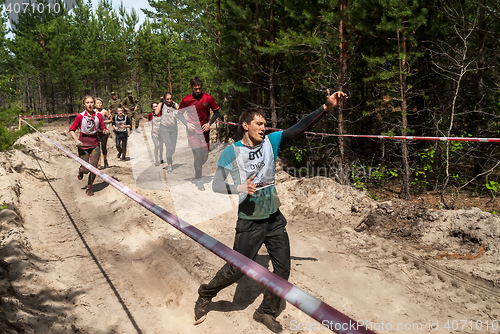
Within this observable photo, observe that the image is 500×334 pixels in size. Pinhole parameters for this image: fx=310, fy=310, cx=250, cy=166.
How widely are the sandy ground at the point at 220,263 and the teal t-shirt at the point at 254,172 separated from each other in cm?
140

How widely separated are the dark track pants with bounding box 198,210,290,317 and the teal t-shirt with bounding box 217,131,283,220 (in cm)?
11

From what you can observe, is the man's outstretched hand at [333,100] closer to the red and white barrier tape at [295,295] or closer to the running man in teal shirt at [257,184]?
the running man in teal shirt at [257,184]

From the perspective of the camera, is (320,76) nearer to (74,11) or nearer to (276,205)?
(276,205)

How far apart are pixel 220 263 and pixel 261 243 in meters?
1.75

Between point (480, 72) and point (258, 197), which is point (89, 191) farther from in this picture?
point (480, 72)

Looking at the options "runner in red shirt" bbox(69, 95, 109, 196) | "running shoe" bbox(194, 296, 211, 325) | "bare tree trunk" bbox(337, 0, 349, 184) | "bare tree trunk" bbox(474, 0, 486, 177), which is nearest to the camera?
"running shoe" bbox(194, 296, 211, 325)

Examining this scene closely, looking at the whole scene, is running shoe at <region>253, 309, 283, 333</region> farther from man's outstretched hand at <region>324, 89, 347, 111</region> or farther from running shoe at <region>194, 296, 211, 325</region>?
man's outstretched hand at <region>324, 89, 347, 111</region>

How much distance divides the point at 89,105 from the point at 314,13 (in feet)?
22.8

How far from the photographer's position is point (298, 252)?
18.1 ft

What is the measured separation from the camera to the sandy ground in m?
3.58

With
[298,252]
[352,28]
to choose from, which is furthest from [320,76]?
[298,252]

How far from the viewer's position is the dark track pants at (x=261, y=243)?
326 centimetres

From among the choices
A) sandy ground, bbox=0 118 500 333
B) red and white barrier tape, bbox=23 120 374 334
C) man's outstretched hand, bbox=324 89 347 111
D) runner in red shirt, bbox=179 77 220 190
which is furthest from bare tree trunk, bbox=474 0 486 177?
red and white barrier tape, bbox=23 120 374 334

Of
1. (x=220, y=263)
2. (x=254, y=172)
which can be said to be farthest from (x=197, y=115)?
(x=254, y=172)
